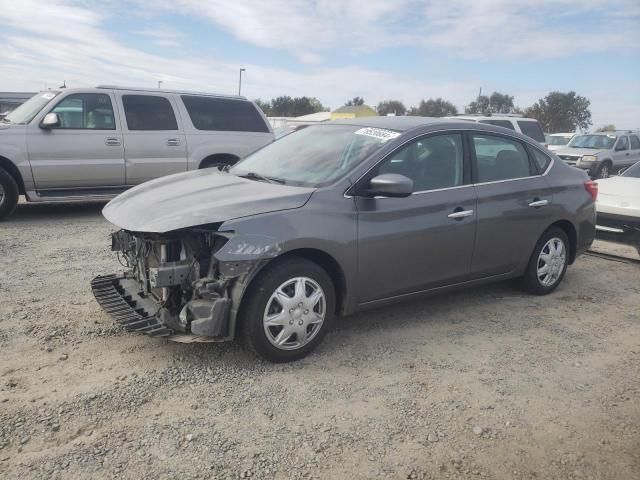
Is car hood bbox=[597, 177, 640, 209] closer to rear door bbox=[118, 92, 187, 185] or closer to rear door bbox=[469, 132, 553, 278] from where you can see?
rear door bbox=[469, 132, 553, 278]

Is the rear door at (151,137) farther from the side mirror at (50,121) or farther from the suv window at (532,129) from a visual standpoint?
the suv window at (532,129)

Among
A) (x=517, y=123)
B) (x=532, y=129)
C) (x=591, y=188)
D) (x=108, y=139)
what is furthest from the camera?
(x=532, y=129)

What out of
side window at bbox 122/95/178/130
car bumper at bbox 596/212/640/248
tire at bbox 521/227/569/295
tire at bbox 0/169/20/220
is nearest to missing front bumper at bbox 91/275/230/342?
tire at bbox 521/227/569/295

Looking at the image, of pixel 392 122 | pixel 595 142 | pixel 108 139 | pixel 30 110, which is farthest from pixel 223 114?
pixel 595 142

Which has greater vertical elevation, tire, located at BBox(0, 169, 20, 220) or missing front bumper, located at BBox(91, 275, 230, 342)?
tire, located at BBox(0, 169, 20, 220)

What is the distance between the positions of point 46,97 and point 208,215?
247 inches

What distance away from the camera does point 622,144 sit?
1873 cm

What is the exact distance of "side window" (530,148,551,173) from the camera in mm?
5324

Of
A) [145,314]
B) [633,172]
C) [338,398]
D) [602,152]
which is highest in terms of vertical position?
[602,152]

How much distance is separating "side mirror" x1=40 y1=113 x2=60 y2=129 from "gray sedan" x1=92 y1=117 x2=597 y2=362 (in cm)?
416

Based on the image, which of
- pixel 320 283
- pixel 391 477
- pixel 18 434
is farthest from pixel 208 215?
pixel 391 477

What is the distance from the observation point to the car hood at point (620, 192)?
Result: 6.75 metres

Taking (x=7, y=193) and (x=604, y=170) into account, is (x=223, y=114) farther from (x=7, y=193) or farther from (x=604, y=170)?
(x=604, y=170)

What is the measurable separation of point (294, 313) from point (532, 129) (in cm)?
1294
